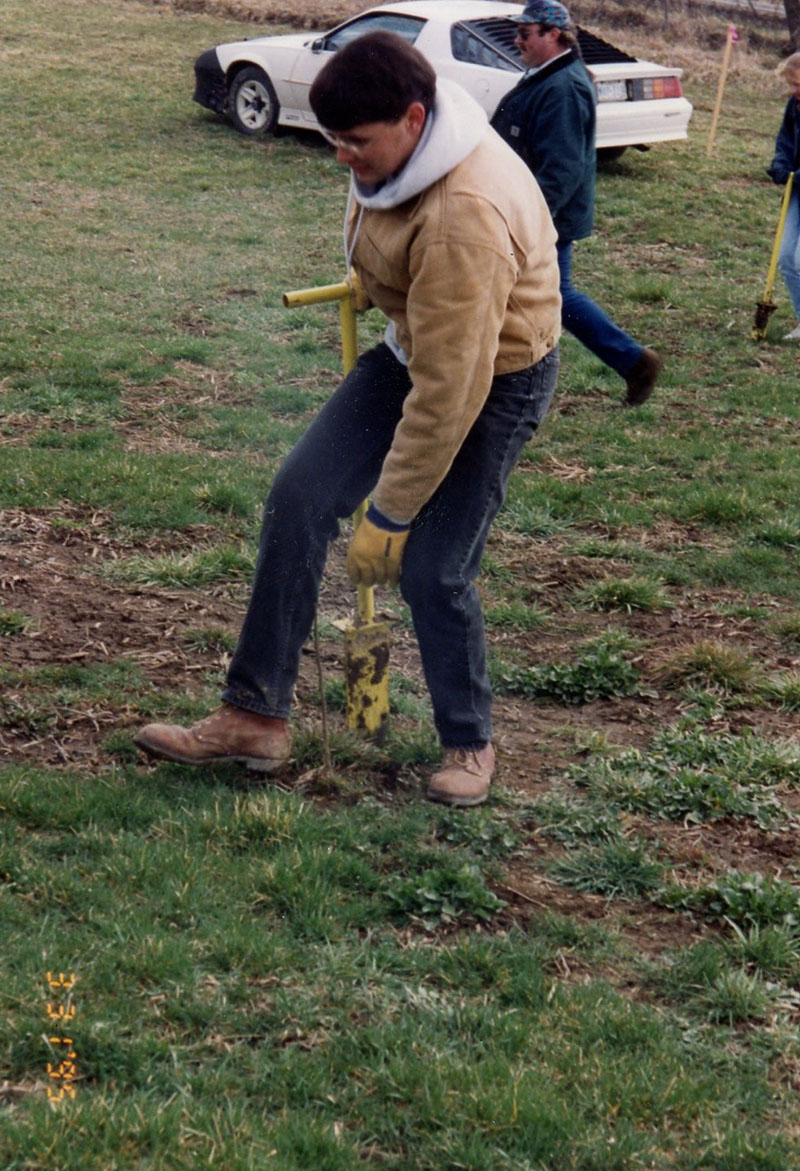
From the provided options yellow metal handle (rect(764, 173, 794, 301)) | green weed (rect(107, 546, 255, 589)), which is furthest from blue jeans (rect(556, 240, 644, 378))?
green weed (rect(107, 546, 255, 589))

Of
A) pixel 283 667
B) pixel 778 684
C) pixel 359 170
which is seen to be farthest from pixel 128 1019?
pixel 778 684

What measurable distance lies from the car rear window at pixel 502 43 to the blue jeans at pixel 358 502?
390 inches

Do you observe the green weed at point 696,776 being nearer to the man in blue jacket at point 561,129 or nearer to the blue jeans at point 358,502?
the blue jeans at point 358,502

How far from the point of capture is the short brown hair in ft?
10.8

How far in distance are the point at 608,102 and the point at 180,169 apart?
13.5 feet

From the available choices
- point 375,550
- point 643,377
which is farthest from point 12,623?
point 643,377

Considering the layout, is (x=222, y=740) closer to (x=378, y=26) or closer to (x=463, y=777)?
(x=463, y=777)

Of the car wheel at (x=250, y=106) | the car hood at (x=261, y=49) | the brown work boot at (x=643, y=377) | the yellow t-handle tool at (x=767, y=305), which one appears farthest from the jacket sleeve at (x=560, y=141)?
the car wheel at (x=250, y=106)

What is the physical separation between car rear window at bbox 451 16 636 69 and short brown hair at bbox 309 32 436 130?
33.5 feet

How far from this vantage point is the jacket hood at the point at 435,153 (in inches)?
133

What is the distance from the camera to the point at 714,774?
14.5 ft

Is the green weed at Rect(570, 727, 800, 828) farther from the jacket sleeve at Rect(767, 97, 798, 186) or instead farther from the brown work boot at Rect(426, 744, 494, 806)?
the jacket sleeve at Rect(767, 97, 798, 186)

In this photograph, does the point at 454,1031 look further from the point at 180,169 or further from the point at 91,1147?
the point at 180,169
